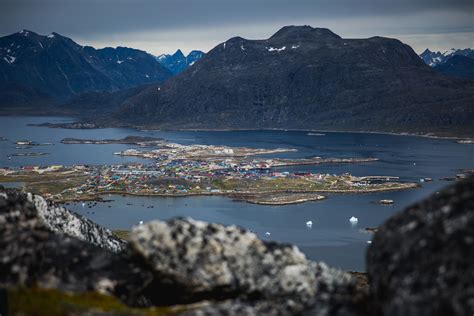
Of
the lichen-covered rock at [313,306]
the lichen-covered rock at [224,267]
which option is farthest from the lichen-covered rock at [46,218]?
the lichen-covered rock at [313,306]

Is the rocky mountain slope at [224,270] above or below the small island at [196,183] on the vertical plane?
above

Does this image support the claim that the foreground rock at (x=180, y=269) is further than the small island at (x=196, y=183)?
No

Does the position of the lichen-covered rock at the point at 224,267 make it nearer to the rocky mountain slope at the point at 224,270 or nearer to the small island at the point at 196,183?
the rocky mountain slope at the point at 224,270

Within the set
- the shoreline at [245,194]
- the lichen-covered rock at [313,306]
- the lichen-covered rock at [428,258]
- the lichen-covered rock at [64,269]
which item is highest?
the lichen-covered rock at [428,258]

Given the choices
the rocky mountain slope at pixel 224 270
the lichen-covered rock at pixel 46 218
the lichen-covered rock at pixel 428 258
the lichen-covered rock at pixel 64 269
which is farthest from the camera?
the lichen-covered rock at pixel 46 218

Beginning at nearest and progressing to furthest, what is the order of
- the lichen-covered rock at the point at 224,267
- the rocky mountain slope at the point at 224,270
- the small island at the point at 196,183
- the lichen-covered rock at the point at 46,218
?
the rocky mountain slope at the point at 224,270 < the lichen-covered rock at the point at 224,267 < the lichen-covered rock at the point at 46,218 < the small island at the point at 196,183

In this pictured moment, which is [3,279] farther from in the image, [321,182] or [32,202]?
[321,182]

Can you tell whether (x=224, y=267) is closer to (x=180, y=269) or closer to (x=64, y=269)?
(x=180, y=269)
